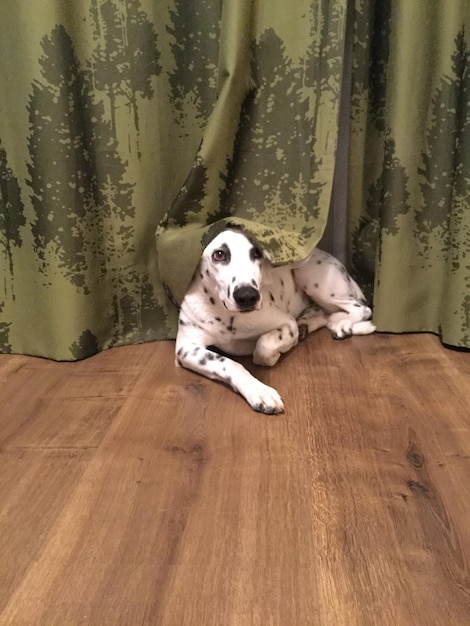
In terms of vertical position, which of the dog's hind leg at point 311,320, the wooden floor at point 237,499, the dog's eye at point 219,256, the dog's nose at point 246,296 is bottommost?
the dog's hind leg at point 311,320

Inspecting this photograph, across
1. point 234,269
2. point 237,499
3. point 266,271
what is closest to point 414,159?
point 266,271

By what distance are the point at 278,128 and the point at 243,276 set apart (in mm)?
533

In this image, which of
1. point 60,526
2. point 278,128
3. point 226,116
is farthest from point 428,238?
point 60,526

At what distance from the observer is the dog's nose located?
148cm

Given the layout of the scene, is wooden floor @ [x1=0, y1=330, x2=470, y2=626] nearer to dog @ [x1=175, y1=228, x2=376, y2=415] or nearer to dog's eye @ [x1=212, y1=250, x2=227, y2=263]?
dog @ [x1=175, y1=228, x2=376, y2=415]

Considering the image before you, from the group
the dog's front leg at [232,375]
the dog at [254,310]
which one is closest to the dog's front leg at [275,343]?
the dog at [254,310]

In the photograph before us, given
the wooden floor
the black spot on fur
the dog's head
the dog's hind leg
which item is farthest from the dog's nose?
the dog's hind leg

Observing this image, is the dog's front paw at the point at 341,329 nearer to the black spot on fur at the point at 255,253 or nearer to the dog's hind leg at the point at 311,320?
the dog's hind leg at the point at 311,320

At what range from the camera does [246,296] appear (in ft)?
4.84

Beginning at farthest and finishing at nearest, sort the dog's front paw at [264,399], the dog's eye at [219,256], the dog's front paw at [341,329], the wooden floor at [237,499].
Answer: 1. the dog's front paw at [341,329]
2. the dog's eye at [219,256]
3. the dog's front paw at [264,399]
4. the wooden floor at [237,499]

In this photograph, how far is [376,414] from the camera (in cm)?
135

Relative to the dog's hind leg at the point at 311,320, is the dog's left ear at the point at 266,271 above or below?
above

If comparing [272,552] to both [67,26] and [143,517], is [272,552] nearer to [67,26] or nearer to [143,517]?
[143,517]

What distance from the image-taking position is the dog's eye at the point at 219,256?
1580 millimetres
